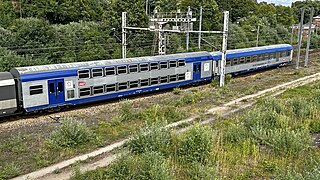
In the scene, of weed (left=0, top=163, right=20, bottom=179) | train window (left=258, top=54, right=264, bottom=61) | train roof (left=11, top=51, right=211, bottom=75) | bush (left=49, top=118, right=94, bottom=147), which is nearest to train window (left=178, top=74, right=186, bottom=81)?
train roof (left=11, top=51, right=211, bottom=75)

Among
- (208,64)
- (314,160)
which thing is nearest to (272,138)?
(314,160)

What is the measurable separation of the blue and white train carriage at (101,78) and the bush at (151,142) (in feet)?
25.1

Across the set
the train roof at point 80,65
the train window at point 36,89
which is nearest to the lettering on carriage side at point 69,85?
the train roof at point 80,65

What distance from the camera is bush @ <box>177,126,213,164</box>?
13.4 meters

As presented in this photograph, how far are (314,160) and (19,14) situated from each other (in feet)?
135

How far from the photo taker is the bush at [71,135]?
15.3m

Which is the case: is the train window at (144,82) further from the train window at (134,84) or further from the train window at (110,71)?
the train window at (110,71)

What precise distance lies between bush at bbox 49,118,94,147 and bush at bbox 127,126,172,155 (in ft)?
7.72

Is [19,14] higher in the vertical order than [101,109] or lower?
higher

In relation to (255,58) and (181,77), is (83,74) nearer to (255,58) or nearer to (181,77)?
(181,77)

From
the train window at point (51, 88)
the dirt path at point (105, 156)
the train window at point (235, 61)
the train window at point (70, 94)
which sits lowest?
the dirt path at point (105, 156)

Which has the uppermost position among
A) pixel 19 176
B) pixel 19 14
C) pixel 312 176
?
pixel 19 14

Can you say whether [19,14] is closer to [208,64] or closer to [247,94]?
[208,64]

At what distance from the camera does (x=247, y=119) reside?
58.2 feet
